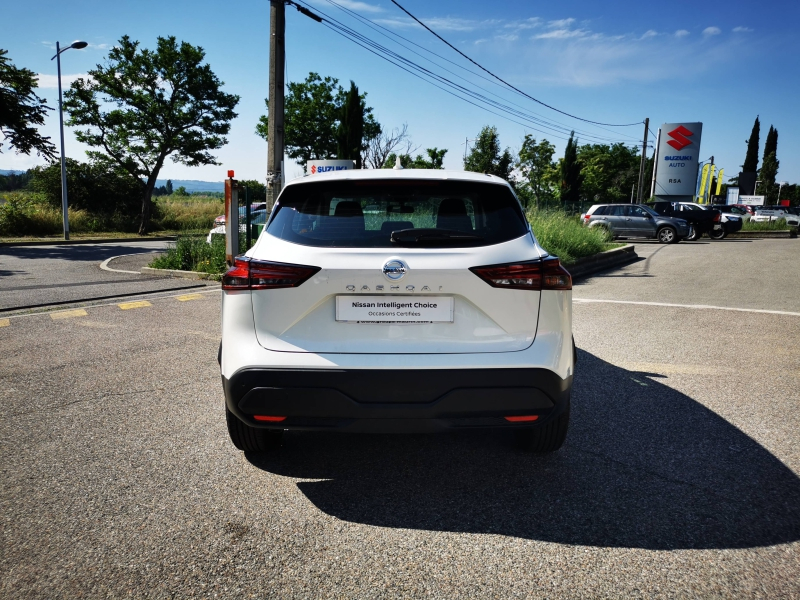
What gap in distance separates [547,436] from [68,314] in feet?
23.2

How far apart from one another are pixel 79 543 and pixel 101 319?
5.78 meters

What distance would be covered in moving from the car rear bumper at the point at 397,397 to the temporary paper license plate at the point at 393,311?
234mm

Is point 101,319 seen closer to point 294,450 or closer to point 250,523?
point 294,450

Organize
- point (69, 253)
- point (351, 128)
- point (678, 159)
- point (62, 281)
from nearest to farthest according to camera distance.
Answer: point (62, 281) → point (69, 253) → point (351, 128) → point (678, 159)

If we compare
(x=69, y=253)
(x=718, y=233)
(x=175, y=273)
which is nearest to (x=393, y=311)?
(x=175, y=273)

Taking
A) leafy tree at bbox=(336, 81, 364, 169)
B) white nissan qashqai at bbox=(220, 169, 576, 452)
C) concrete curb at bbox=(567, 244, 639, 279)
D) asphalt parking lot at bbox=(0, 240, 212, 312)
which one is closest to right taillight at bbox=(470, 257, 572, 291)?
white nissan qashqai at bbox=(220, 169, 576, 452)

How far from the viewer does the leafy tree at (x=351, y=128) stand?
37.6 meters

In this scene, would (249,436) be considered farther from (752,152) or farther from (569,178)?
(752,152)

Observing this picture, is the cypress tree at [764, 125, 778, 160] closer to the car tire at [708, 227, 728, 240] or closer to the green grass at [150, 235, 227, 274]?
the car tire at [708, 227, 728, 240]

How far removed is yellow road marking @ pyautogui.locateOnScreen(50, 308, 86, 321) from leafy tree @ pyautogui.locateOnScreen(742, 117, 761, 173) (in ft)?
357

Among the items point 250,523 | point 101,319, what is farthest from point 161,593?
point 101,319

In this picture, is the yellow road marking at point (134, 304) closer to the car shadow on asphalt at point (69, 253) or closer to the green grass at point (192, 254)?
the green grass at point (192, 254)

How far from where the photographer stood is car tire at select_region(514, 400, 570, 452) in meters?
3.36

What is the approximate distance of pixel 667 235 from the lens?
86.9ft
